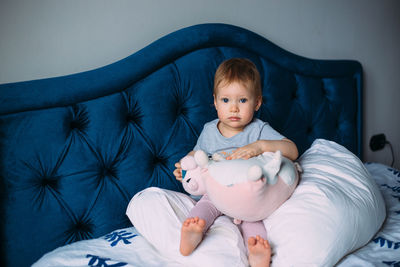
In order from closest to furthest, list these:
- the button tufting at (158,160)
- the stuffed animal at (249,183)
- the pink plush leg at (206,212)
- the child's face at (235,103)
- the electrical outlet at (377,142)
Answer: the stuffed animal at (249,183)
the pink plush leg at (206,212)
the child's face at (235,103)
the button tufting at (158,160)
the electrical outlet at (377,142)

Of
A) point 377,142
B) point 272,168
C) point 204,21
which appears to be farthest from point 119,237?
point 377,142

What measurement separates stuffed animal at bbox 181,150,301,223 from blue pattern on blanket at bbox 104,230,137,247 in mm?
299

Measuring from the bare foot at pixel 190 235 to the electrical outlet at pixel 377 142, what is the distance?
5.83 ft

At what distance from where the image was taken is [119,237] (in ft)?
2.86

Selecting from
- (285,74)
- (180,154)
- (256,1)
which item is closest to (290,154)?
(180,154)

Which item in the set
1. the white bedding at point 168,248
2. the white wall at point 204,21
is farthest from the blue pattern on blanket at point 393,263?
the white wall at point 204,21

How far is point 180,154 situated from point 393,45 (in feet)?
6.08

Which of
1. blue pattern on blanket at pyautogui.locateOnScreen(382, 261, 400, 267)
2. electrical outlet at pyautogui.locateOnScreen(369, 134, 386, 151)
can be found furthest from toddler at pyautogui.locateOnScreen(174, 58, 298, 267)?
electrical outlet at pyautogui.locateOnScreen(369, 134, 386, 151)

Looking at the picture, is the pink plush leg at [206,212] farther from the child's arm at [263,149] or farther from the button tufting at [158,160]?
the button tufting at [158,160]

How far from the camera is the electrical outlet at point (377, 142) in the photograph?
2.04 metres

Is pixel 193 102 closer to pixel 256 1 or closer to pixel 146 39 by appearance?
pixel 146 39

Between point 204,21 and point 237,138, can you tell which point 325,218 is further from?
point 204,21

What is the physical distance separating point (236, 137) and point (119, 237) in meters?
0.51

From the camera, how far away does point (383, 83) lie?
6.65 feet
